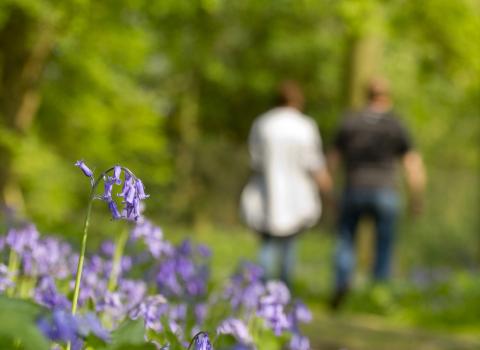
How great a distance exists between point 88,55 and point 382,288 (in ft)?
16.2

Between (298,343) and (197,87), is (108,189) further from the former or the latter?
(197,87)

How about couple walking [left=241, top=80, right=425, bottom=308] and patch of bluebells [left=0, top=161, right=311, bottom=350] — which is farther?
couple walking [left=241, top=80, right=425, bottom=308]

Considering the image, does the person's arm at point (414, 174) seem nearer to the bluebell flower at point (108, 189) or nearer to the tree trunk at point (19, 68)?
the tree trunk at point (19, 68)

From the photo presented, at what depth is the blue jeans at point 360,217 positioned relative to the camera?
9711 mm

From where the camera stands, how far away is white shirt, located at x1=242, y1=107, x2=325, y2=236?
892 centimetres

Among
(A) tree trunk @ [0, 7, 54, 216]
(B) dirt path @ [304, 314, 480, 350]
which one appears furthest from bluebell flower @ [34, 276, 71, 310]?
(A) tree trunk @ [0, 7, 54, 216]

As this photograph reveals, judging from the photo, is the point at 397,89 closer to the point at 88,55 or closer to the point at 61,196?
the point at 61,196

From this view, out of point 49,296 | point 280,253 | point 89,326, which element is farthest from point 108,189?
point 280,253

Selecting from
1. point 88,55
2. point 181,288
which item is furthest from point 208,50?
point 181,288

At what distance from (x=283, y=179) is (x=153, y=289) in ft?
15.6

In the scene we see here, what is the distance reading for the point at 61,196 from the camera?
691 inches

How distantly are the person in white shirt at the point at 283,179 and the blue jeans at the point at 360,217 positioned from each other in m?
0.55

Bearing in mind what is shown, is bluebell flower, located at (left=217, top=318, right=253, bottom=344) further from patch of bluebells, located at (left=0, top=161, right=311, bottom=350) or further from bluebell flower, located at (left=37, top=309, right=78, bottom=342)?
bluebell flower, located at (left=37, top=309, right=78, bottom=342)

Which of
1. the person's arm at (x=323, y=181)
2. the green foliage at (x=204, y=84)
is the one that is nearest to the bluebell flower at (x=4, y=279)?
the person's arm at (x=323, y=181)
